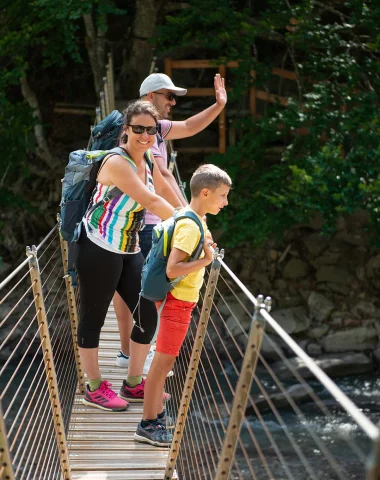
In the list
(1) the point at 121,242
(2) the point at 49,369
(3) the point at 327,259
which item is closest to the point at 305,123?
(3) the point at 327,259

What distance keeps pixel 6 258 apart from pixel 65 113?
1.98 m

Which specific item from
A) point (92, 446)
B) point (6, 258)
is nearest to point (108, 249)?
point (92, 446)

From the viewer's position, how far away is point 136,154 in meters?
2.60

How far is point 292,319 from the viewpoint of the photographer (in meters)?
9.45

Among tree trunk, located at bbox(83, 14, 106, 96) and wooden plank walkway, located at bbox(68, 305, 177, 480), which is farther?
tree trunk, located at bbox(83, 14, 106, 96)

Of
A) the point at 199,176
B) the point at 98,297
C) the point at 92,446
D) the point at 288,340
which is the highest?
the point at 199,176

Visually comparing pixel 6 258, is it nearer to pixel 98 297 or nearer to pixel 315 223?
pixel 315 223

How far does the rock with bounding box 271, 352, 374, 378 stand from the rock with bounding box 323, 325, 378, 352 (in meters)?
0.15

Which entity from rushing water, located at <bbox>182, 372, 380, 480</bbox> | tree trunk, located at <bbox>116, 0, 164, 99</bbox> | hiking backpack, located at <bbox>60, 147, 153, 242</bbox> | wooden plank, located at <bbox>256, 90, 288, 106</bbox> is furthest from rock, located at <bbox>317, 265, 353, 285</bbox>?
hiking backpack, located at <bbox>60, 147, 153, 242</bbox>

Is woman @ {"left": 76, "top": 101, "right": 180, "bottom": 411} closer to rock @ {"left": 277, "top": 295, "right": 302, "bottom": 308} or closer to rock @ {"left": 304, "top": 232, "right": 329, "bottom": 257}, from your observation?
rock @ {"left": 277, "top": 295, "right": 302, "bottom": 308}

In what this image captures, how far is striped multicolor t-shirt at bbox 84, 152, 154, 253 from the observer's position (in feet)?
8.64

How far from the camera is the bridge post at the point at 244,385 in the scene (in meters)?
1.72

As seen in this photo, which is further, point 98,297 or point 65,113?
point 65,113

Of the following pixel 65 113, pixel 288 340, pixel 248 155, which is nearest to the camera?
pixel 288 340
